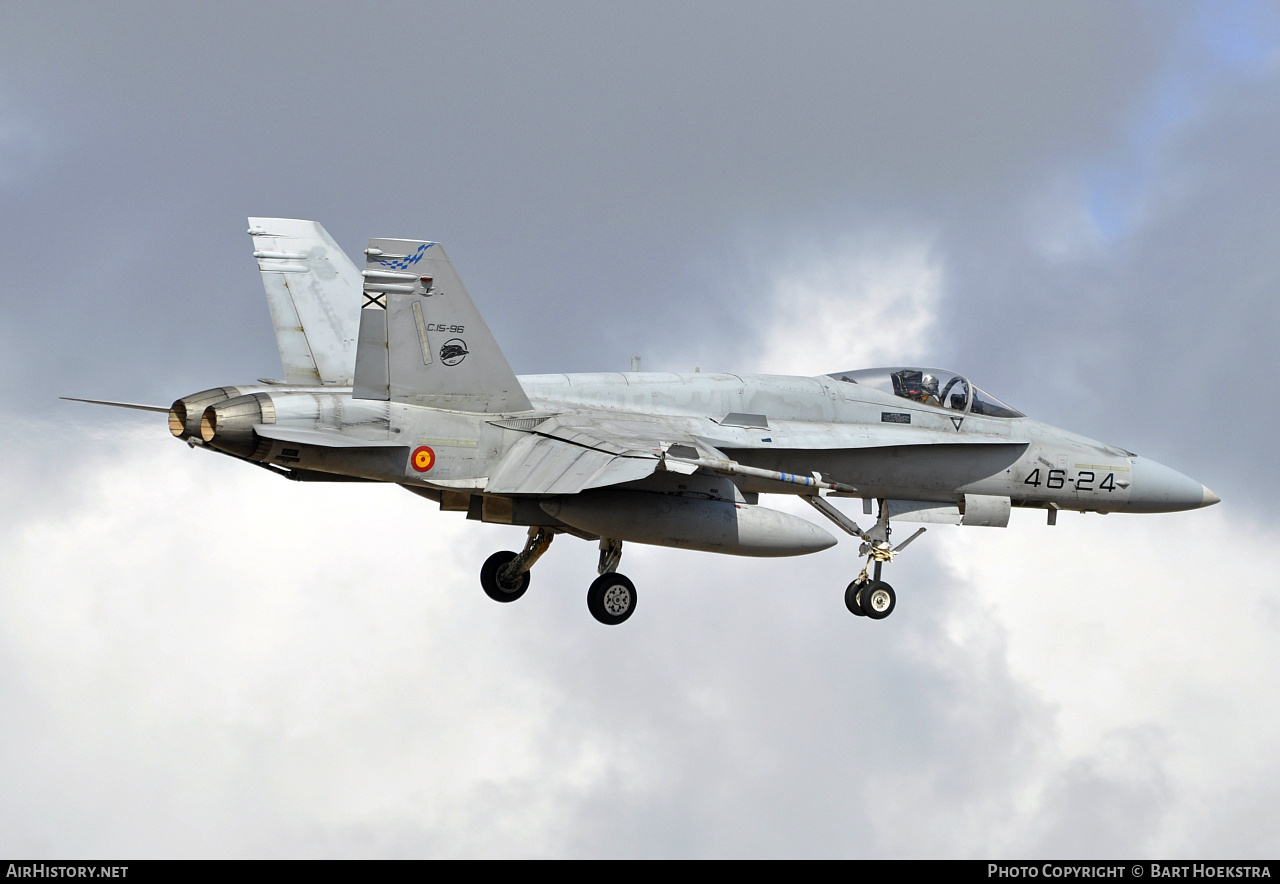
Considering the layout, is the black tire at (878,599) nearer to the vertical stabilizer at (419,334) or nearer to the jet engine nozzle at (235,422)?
the vertical stabilizer at (419,334)

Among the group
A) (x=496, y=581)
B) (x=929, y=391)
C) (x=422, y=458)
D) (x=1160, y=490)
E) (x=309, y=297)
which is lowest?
(x=496, y=581)

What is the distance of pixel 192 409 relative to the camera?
17.5m

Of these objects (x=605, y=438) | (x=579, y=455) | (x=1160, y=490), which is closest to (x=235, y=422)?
(x=579, y=455)

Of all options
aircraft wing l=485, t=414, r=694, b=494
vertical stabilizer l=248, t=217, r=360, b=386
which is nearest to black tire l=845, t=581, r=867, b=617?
aircraft wing l=485, t=414, r=694, b=494

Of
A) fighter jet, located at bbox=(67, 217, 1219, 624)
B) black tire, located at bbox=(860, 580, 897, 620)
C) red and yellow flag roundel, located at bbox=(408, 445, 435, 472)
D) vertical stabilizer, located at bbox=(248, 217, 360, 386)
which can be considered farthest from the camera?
black tire, located at bbox=(860, 580, 897, 620)

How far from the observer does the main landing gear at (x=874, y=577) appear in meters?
21.3

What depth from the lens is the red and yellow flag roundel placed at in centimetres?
1812

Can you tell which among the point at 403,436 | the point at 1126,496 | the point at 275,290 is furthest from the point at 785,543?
the point at 275,290

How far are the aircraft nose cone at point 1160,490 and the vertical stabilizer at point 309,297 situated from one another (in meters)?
10.8


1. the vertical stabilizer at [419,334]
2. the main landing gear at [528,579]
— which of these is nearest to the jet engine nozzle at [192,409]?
Result: the vertical stabilizer at [419,334]

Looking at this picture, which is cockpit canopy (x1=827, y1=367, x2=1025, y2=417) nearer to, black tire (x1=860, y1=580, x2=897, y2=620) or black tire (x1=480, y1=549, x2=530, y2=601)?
black tire (x1=860, y1=580, x2=897, y2=620)

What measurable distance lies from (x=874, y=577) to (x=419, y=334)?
729 cm

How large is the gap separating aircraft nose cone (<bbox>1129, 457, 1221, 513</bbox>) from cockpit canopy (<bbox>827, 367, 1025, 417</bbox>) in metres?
1.96

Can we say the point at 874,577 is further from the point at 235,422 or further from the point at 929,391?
the point at 235,422
